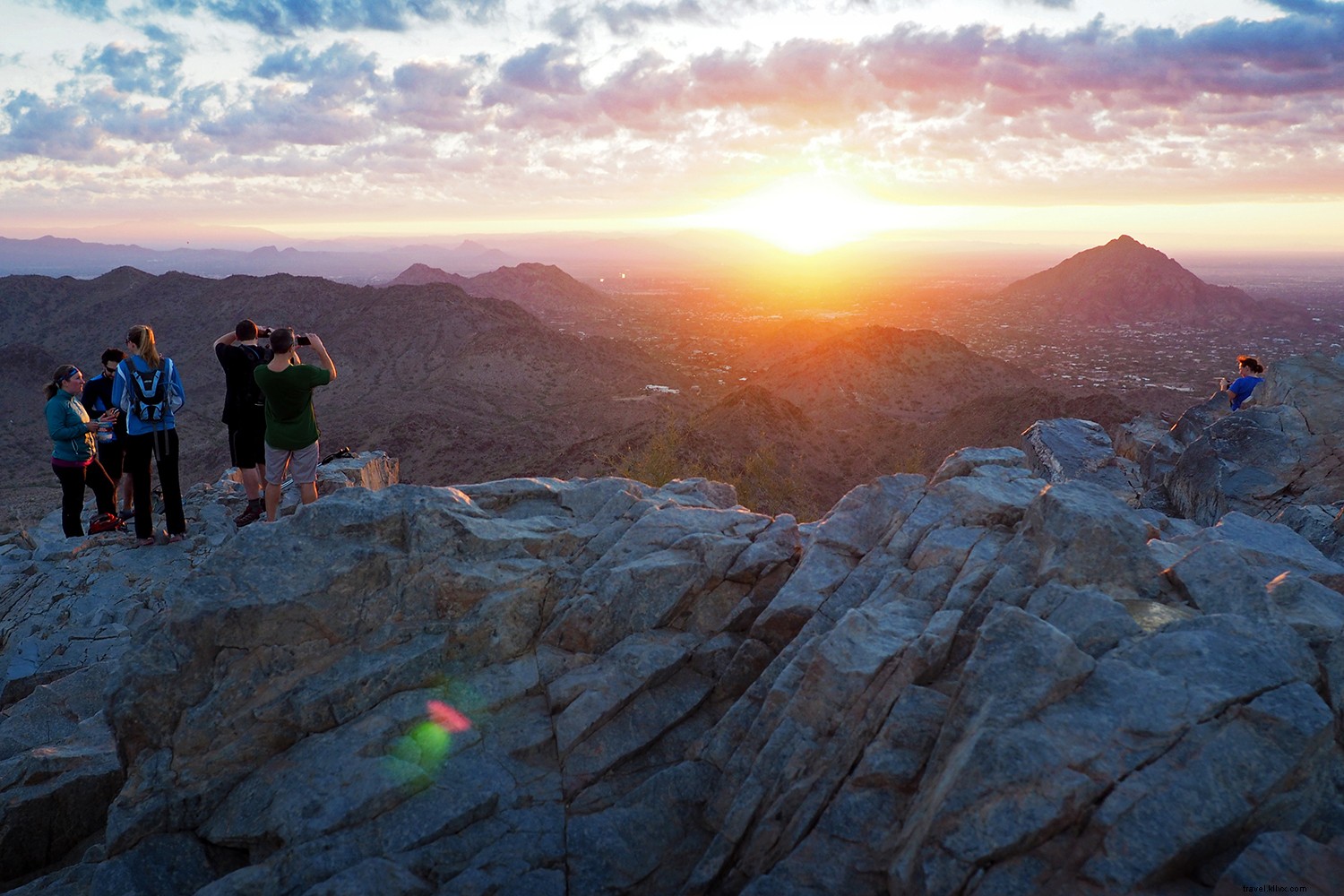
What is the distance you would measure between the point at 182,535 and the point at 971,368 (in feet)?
201

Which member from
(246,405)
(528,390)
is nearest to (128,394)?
(246,405)

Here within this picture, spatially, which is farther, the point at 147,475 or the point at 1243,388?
the point at 1243,388

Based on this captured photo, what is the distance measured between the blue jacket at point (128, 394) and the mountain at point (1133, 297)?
13982 centimetres

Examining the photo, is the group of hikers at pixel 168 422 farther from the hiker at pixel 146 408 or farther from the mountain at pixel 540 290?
the mountain at pixel 540 290

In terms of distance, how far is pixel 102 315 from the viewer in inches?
2968

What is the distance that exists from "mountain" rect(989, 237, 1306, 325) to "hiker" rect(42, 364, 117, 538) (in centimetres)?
14019

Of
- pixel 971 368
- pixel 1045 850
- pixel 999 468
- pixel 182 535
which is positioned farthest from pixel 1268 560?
pixel 971 368

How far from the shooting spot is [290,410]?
9.51 m

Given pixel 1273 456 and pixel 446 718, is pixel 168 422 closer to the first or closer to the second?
pixel 446 718

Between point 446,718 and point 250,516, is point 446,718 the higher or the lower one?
the lower one

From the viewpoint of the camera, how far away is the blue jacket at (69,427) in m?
11.1

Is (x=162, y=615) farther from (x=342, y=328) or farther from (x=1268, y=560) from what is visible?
(x=342, y=328)

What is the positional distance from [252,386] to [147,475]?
2.32 meters

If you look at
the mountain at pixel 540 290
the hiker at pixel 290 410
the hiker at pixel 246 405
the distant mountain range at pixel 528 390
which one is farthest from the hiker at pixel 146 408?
the mountain at pixel 540 290
